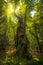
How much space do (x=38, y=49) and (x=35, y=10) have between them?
530cm

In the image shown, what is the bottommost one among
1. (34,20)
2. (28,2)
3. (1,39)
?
(1,39)

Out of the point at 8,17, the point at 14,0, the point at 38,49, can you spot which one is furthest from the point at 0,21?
the point at 38,49

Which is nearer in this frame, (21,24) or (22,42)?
(22,42)

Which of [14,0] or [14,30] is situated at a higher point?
[14,0]

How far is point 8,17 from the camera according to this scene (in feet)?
65.6

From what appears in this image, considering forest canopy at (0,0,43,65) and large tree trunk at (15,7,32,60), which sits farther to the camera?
forest canopy at (0,0,43,65)

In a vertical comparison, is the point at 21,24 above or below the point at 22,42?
above

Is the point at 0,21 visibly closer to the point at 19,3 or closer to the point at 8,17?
the point at 8,17

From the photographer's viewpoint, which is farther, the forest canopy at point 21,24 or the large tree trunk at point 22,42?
the forest canopy at point 21,24

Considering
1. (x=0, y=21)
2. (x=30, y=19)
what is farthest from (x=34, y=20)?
(x=0, y=21)

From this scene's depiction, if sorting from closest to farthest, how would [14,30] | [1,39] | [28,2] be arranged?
[28,2] → [14,30] → [1,39]

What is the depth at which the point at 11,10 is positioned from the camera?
19.7m

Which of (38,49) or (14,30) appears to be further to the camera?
(38,49)

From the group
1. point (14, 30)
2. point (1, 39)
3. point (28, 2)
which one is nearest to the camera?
point (28, 2)
